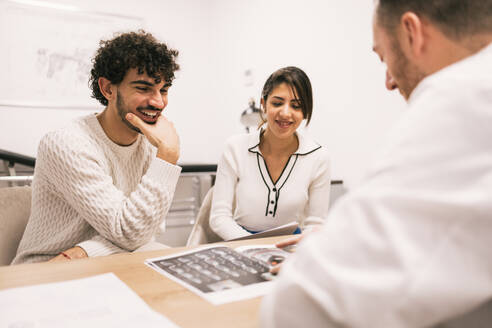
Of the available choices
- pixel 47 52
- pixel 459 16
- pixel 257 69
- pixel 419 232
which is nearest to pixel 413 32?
pixel 459 16

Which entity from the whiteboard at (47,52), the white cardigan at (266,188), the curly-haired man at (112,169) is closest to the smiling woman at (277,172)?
the white cardigan at (266,188)

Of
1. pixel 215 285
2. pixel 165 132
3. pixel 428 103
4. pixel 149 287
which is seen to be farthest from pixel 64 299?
pixel 165 132

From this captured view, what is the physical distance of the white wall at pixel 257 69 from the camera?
2.44m

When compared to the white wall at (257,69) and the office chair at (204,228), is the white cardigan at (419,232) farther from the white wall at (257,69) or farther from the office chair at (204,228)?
the white wall at (257,69)

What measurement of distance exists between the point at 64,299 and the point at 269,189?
3.90ft

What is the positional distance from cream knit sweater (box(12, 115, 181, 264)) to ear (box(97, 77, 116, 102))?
0.20m

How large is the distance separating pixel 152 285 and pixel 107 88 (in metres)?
1.00

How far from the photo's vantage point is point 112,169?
1.35m

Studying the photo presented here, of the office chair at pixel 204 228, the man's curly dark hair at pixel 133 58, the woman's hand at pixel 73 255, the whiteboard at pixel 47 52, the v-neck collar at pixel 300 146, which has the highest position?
the whiteboard at pixel 47 52

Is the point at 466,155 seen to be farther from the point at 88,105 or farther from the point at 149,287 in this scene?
the point at 88,105

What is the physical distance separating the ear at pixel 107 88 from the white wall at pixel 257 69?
139cm

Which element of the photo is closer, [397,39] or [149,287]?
[397,39]

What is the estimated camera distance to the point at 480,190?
0.32 meters

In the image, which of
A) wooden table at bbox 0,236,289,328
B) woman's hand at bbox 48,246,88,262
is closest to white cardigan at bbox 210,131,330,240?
woman's hand at bbox 48,246,88,262
